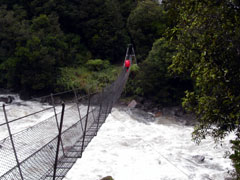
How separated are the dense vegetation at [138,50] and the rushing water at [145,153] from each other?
3.97 feet

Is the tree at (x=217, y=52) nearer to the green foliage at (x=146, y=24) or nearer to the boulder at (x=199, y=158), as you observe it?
the boulder at (x=199, y=158)

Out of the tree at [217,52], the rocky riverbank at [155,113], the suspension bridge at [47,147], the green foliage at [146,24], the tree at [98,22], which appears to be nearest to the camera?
the tree at [217,52]

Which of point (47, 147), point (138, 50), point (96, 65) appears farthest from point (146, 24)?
point (47, 147)

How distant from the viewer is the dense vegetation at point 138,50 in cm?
286

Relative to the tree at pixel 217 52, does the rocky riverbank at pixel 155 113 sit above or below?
below

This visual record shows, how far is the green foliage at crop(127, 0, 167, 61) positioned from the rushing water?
20.1ft

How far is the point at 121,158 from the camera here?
8.38 m

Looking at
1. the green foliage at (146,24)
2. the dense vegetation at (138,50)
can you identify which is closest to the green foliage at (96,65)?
the dense vegetation at (138,50)

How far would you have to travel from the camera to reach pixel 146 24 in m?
16.6

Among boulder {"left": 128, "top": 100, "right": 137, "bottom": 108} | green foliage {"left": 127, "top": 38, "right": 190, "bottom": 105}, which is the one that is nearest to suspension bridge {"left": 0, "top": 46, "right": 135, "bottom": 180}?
boulder {"left": 128, "top": 100, "right": 137, "bottom": 108}

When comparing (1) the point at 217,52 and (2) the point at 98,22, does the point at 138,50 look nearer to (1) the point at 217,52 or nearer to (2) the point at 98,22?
(2) the point at 98,22

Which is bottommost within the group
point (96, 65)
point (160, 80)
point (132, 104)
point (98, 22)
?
point (132, 104)

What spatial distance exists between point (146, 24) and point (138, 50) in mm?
1753

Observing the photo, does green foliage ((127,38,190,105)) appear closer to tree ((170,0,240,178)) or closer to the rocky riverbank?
the rocky riverbank
